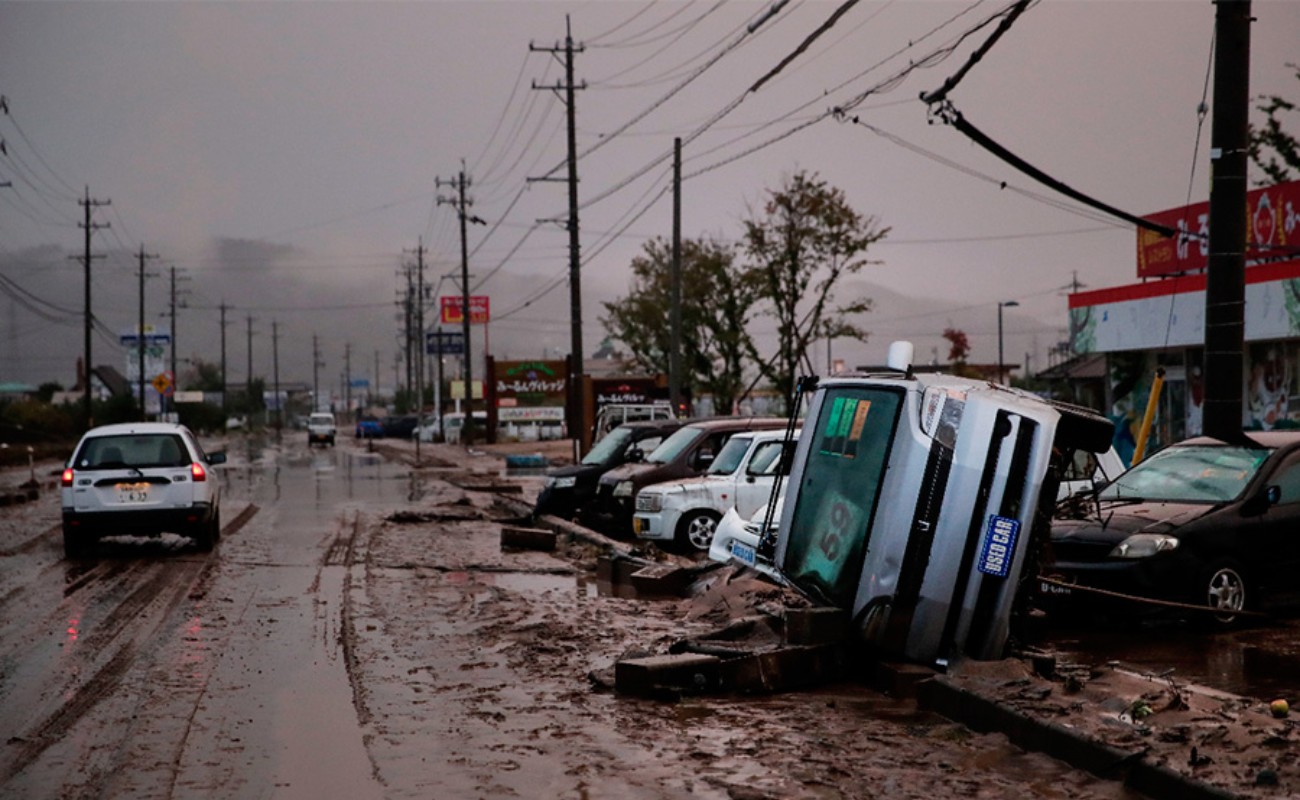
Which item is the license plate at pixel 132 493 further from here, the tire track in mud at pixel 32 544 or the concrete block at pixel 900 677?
the concrete block at pixel 900 677

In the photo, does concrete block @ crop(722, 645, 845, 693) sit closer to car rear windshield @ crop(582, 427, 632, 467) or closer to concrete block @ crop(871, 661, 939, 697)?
concrete block @ crop(871, 661, 939, 697)

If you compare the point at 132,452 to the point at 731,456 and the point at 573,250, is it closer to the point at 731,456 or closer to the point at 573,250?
the point at 731,456

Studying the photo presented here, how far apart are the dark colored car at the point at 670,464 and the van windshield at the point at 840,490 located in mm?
9693

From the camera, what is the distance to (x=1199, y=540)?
1172cm

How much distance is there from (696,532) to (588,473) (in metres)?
4.98

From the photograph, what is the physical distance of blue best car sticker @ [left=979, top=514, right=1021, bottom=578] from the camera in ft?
29.2

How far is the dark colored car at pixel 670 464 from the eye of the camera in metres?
20.0

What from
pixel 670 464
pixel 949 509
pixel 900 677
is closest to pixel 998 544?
pixel 949 509

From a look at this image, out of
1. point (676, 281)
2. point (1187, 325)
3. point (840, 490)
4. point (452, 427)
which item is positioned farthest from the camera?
point (452, 427)

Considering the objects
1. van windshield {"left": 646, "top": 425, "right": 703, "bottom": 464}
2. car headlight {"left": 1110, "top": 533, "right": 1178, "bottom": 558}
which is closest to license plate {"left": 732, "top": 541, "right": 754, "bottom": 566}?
car headlight {"left": 1110, "top": 533, "right": 1178, "bottom": 558}

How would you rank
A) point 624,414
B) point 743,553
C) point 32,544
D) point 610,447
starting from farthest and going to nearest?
point 624,414 < point 610,447 < point 32,544 < point 743,553

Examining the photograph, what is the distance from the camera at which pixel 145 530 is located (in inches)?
731

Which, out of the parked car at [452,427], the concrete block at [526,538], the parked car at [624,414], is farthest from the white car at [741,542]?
the parked car at [452,427]

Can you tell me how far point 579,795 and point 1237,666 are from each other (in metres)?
5.81
